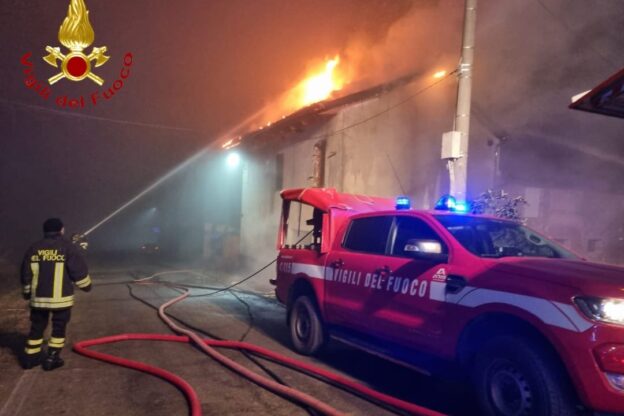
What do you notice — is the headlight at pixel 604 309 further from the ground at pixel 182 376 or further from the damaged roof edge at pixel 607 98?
the damaged roof edge at pixel 607 98

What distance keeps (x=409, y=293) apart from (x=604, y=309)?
168 centimetres

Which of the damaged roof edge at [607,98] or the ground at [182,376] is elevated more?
the damaged roof edge at [607,98]

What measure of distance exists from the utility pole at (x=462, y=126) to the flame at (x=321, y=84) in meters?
10.4

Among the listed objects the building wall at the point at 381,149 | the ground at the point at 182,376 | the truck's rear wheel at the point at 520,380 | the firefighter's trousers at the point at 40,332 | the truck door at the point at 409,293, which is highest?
the building wall at the point at 381,149

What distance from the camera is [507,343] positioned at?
343cm

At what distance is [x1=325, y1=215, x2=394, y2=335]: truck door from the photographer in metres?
4.89

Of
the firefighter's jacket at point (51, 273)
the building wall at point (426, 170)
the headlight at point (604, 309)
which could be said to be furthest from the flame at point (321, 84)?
the headlight at point (604, 309)

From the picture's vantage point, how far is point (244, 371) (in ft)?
15.6

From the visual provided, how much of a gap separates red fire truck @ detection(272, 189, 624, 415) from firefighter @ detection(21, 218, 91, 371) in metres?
2.83

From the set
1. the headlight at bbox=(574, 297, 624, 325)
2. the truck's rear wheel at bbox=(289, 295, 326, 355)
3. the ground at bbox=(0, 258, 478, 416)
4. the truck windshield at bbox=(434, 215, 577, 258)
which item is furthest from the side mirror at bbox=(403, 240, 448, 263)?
the truck's rear wheel at bbox=(289, 295, 326, 355)

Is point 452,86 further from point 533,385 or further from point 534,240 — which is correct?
point 533,385

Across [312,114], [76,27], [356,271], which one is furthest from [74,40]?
[356,271]

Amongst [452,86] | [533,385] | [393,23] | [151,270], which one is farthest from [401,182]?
[151,270]

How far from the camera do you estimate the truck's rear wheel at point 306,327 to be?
5.68 m
